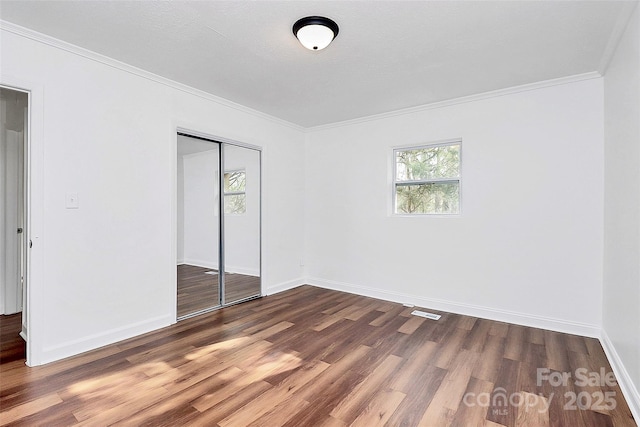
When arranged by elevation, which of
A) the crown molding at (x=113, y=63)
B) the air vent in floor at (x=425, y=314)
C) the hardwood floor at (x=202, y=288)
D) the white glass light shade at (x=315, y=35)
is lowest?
the air vent in floor at (x=425, y=314)

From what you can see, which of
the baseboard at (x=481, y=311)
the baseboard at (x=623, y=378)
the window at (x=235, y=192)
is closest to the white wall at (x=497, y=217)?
the baseboard at (x=481, y=311)

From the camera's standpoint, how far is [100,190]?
2.76 m

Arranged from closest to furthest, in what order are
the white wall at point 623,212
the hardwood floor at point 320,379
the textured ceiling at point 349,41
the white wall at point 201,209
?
1. the hardwood floor at point 320,379
2. the white wall at point 623,212
3. the textured ceiling at point 349,41
4. the white wall at point 201,209

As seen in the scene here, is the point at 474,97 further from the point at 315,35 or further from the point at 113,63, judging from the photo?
the point at 113,63

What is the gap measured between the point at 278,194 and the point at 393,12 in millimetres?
2985

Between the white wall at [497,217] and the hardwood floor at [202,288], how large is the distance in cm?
150

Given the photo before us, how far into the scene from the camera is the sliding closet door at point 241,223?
399cm

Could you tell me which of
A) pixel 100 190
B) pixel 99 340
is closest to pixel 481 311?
pixel 99 340

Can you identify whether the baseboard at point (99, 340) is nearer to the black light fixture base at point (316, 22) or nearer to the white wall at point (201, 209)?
the white wall at point (201, 209)

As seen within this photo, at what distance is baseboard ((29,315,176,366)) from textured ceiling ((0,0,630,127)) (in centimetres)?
246

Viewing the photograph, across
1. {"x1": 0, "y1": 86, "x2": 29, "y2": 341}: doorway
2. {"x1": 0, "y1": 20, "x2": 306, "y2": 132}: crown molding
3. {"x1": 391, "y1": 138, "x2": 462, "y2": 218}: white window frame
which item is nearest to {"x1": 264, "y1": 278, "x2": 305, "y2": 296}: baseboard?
{"x1": 391, "y1": 138, "x2": 462, "y2": 218}: white window frame

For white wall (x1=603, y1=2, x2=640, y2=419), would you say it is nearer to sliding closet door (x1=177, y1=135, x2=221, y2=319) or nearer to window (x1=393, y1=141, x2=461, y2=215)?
window (x1=393, y1=141, x2=461, y2=215)

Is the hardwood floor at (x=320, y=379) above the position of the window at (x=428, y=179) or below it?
below

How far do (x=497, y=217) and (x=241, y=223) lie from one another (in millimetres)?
3117
